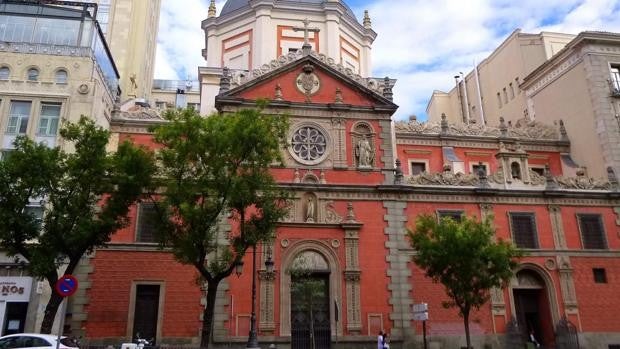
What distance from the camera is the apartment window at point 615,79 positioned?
32312mm

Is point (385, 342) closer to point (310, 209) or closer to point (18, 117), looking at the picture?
point (310, 209)

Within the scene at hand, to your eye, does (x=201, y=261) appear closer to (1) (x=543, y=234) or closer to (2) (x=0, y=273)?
(2) (x=0, y=273)

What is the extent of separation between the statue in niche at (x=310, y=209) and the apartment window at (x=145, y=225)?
730 cm

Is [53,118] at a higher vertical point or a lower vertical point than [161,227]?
higher

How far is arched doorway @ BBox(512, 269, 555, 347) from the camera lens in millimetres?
26406

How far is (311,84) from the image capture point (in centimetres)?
2820

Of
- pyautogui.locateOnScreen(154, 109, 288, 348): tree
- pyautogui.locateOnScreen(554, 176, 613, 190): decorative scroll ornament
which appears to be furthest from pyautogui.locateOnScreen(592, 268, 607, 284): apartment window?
pyautogui.locateOnScreen(154, 109, 288, 348): tree

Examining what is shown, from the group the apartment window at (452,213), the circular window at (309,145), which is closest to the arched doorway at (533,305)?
the apartment window at (452,213)

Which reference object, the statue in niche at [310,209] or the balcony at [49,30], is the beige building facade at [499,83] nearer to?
the statue in niche at [310,209]

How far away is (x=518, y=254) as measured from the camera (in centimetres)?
2258

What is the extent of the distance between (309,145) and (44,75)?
14343 millimetres

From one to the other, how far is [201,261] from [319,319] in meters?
8.16

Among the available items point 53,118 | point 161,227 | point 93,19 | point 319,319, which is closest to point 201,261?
point 161,227

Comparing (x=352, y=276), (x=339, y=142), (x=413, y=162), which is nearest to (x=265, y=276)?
(x=352, y=276)
